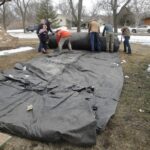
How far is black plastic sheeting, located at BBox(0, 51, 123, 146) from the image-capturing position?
363 cm

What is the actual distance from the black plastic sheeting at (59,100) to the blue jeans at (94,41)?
3104mm

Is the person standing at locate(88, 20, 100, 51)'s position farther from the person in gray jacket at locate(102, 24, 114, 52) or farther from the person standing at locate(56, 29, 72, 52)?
the person standing at locate(56, 29, 72, 52)

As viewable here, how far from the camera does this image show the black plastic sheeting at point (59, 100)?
11.9 ft

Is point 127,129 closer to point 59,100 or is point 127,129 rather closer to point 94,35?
point 59,100

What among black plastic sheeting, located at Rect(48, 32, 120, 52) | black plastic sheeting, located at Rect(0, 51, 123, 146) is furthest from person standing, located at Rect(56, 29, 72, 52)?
black plastic sheeting, located at Rect(0, 51, 123, 146)

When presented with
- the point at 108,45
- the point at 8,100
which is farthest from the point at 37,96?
the point at 108,45

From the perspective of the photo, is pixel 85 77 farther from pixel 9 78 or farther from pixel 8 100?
pixel 8 100

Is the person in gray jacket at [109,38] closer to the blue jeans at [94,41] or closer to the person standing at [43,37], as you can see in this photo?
the blue jeans at [94,41]

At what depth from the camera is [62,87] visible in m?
5.43

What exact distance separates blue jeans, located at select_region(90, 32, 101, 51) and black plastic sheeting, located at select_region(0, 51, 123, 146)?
310 cm

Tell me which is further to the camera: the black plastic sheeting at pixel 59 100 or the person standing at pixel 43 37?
the person standing at pixel 43 37

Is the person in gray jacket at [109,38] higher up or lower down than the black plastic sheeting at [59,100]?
higher up

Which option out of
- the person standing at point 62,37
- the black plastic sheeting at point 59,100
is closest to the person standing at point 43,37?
the person standing at point 62,37

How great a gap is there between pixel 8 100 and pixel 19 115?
0.72 meters
